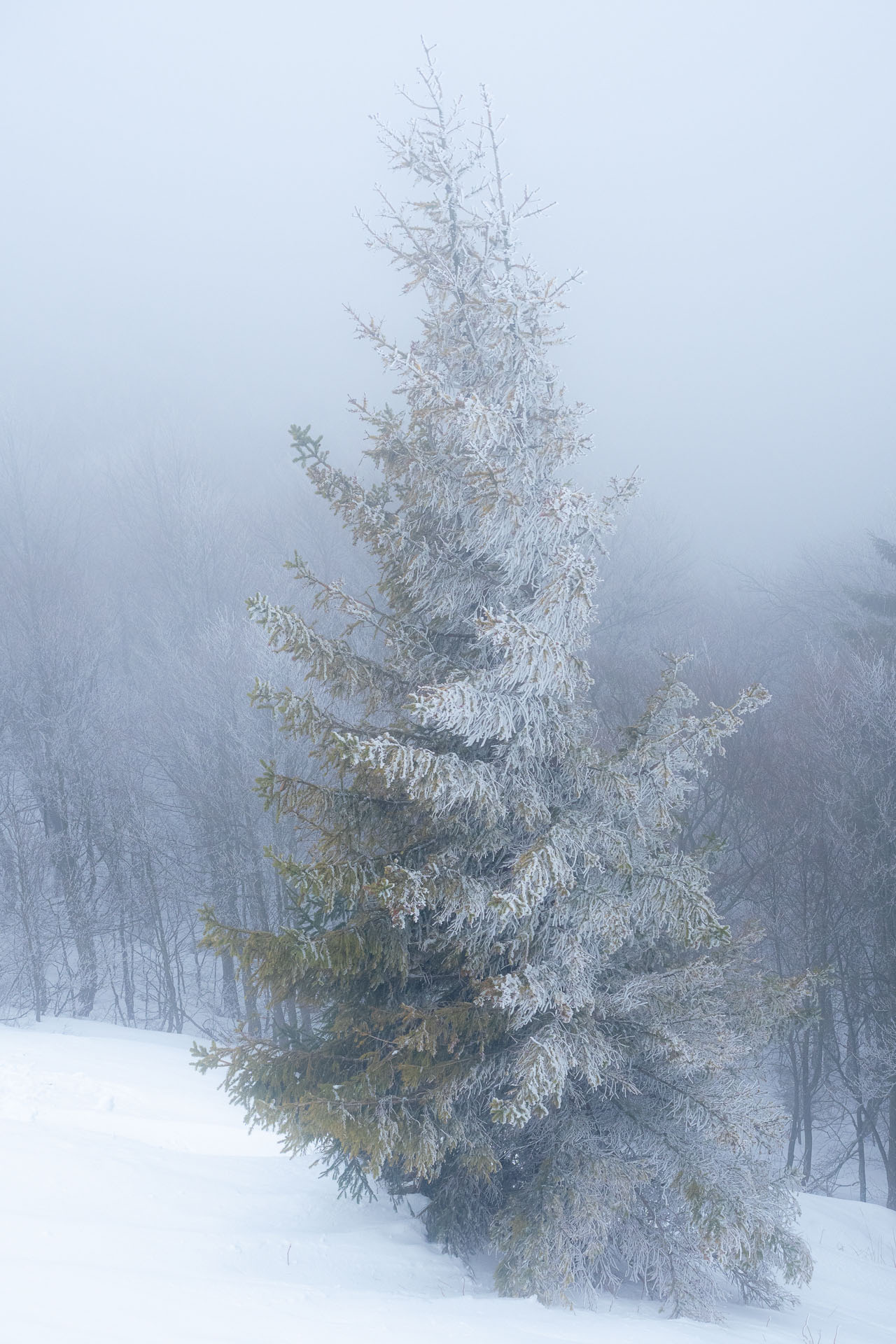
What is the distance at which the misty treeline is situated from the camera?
51.1 ft

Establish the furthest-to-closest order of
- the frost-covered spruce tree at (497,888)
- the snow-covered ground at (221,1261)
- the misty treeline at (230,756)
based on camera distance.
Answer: the misty treeline at (230,756)
the frost-covered spruce tree at (497,888)
the snow-covered ground at (221,1261)

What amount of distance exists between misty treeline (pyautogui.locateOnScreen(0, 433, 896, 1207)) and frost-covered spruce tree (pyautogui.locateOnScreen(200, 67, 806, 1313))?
933 centimetres

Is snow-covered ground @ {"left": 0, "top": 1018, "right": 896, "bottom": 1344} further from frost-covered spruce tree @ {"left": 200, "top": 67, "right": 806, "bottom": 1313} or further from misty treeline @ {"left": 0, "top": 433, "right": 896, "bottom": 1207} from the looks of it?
misty treeline @ {"left": 0, "top": 433, "right": 896, "bottom": 1207}

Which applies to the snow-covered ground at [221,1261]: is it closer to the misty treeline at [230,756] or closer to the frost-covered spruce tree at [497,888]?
the frost-covered spruce tree at [497,888]

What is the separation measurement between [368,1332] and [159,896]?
1931 cm

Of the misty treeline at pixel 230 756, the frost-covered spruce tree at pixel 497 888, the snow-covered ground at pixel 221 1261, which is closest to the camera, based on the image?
the snow-covered ground at pixel 221 1261

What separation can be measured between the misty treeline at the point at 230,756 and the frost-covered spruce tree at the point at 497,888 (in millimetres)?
9328

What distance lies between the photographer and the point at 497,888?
5.25 m

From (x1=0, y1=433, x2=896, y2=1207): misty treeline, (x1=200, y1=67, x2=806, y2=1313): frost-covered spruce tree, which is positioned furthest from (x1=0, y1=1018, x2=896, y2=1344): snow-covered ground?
(x1=0, y1=433, x2=896, y2=1207): misty treeline

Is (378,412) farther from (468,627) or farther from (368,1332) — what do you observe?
(368,1332)

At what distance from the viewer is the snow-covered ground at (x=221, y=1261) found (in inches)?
143

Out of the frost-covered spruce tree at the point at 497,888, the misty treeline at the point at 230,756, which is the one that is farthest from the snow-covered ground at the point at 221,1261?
the misty treeline at the point at 230,756

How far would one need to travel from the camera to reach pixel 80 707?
21469mm

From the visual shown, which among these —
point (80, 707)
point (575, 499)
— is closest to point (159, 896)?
point (80, 707)
